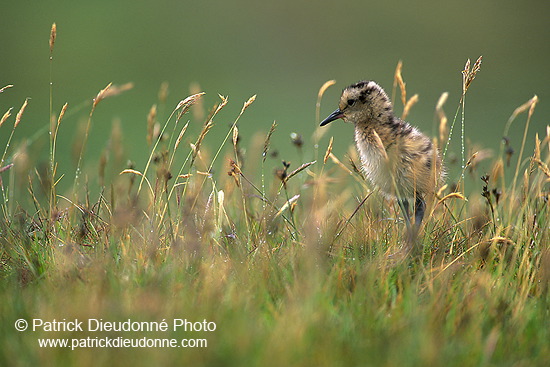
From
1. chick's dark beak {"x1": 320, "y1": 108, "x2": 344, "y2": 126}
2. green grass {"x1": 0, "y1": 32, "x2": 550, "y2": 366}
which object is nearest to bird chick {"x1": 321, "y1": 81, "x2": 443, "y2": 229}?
chick's dark beak {"x1": 320, "y1": 108, "x2": 344, "y2": 126}

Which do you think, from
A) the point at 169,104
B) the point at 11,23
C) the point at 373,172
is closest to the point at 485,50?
the point at 169,104

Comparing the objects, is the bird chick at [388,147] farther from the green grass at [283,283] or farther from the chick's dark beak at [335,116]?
the green grass at [283,283]

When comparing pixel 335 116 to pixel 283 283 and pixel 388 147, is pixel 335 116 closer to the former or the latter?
pixel 388 147

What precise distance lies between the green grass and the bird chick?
216 mm

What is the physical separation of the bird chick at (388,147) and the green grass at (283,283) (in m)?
0.22

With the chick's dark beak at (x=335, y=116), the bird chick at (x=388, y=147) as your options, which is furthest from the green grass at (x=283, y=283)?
the chick's dark beak at (x=335, y=116)

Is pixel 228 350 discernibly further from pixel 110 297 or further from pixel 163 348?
pixel 110 297

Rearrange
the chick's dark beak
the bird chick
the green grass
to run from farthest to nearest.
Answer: the chick's dark beak < the bird chick < the green grass

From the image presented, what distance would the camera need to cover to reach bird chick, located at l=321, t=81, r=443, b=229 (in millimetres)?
5008

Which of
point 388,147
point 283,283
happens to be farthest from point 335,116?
point 283,283

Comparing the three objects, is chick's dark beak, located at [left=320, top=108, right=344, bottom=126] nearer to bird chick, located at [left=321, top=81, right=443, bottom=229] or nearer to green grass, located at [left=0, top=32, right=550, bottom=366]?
bird chick, located at [left=321, top=81, right=443, bottom=229]

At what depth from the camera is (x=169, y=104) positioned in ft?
51.7

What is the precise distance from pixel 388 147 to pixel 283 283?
1782 millimetres

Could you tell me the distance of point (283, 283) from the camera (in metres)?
3.79
